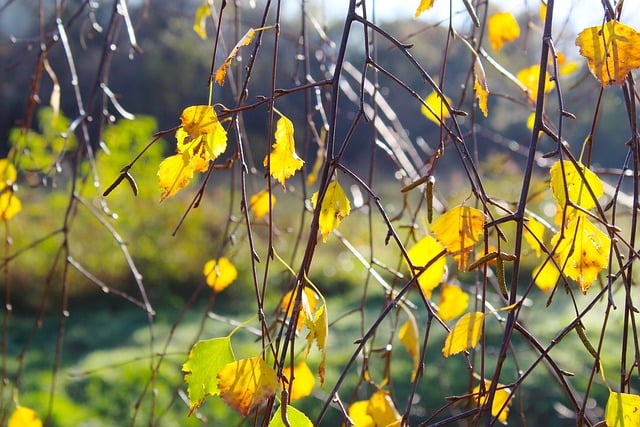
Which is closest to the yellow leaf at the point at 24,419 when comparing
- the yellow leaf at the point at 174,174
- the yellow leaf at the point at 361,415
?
the yellow leaf at the point at 361,415

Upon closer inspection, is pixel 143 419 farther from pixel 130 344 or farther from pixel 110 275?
pixel 110 275

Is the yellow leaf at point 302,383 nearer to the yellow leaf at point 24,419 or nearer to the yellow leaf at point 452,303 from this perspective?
the yellow leaf at point 452,303

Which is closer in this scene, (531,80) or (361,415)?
(361,415)

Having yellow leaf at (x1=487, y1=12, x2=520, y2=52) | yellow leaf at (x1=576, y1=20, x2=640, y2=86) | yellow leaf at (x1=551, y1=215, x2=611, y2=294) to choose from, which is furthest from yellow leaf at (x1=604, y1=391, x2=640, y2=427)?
yellow leaf at (x1=487, y1=12, x2=520, y2=52)

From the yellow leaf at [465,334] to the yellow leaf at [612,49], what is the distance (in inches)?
6.5

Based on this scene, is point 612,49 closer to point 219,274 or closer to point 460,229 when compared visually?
Answer: point 460,229

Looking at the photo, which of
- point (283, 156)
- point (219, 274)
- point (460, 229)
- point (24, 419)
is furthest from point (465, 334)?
point (24, 419)

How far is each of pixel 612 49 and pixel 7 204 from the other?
2.26ft

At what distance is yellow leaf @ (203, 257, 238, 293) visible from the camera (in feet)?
2.76

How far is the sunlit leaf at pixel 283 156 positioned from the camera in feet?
1.72

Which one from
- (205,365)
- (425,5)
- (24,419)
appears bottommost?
(24,419)

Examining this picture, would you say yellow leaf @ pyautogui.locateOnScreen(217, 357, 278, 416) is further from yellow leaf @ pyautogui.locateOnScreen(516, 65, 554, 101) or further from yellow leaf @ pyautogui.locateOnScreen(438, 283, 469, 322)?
yellow leaf @ pyautogui.locateOnScreen(516, 65, 554, 101)

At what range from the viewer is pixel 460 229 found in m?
0.50


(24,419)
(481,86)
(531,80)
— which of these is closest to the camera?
(481,86)
